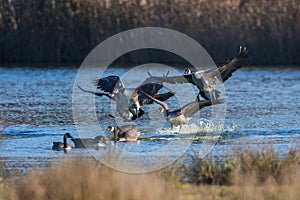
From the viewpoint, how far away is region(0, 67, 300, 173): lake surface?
37.4 ft

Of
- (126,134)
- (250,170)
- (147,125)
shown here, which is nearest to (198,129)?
(147,125)

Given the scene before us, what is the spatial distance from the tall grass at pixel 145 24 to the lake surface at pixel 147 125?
6.42 feet

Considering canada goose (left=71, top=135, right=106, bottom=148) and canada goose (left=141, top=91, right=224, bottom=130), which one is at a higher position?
canada goose (left=141, top=91, right=224, bottom=130)

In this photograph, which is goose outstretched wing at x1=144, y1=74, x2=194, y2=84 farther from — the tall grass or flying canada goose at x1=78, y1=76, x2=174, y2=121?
the tall grass

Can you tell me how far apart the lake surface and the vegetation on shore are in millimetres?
393

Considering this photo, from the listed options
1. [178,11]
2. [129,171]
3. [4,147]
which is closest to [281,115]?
[4,147]

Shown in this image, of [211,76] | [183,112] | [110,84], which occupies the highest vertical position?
[211,76]

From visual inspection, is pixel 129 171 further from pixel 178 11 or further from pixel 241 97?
pixel 178 11

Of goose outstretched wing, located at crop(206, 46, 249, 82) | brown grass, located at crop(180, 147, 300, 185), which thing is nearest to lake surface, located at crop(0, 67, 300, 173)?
brown grass, located at crop(180, 147, 300, 185)

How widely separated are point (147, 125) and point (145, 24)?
1186 centimetres

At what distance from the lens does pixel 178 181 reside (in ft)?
29.0

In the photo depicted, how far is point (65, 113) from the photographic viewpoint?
1698cm

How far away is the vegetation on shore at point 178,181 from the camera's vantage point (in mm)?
7922

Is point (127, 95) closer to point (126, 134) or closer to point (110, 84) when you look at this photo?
point (110, 84)
